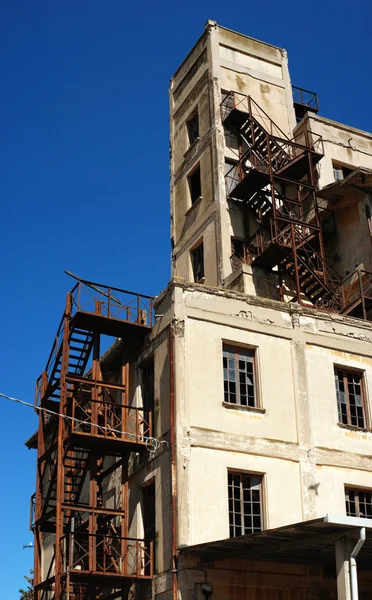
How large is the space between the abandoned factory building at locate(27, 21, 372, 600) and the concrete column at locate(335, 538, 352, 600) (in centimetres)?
2

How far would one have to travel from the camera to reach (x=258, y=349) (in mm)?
23328

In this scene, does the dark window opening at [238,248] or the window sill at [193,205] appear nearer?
the dark window opening at [238,248]

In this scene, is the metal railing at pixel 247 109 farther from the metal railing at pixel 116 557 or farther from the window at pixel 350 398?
the metal railing at pixel 116 557

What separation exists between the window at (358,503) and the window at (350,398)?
1979 mm

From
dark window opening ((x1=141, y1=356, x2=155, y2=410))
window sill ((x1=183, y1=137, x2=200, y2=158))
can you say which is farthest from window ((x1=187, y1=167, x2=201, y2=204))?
dark window opening ((x1=141, y1=356, x2=155, y2=410))

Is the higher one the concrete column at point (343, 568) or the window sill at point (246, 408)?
the window sill at point (246, 408)

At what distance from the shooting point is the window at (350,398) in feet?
79.1

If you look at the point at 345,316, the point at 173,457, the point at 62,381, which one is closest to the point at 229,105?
the point at 345,316

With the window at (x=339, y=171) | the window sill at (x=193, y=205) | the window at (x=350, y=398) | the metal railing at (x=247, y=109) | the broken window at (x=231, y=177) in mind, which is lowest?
the window at (x=350, y=398)

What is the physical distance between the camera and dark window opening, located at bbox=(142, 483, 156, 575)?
840 inches

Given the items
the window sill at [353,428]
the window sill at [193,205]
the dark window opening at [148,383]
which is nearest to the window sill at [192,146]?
the window sill at [193,205]

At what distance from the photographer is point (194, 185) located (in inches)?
1356

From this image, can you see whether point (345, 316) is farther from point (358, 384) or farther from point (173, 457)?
point (173, 457)

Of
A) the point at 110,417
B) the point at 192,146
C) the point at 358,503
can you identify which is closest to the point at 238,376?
the point at 110,417
